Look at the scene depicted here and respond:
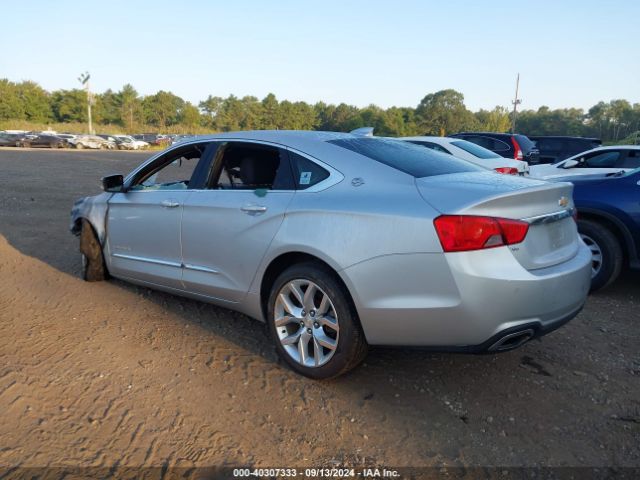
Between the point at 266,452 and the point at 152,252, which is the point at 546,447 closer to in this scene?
the point at 266,452

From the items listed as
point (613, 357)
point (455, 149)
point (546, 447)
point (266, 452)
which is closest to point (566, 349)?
point (613, 357)

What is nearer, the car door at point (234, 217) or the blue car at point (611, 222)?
the car door at point (234, 217)

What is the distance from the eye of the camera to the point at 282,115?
325ft

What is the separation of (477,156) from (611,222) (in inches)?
177

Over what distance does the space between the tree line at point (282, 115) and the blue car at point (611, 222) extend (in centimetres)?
7777

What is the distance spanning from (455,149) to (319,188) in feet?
22.1

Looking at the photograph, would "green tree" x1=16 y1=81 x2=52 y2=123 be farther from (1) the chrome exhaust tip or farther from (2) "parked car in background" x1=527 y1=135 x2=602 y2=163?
(1) the chrome exhaust tip

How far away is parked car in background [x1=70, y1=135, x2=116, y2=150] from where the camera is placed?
43.3 metres

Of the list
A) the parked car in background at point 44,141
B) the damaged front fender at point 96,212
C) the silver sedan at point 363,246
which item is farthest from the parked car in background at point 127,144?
the silver sedan at point 363,246

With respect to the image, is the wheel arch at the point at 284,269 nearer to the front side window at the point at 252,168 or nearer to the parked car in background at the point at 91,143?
the front side window at the point at 252,168

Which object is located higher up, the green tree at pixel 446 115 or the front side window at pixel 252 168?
the green tree at pixel 446 115

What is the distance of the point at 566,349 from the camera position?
149 inches

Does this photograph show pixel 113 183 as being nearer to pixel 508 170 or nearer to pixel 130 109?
pixel 508 170

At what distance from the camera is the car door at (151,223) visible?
410 centimetres
